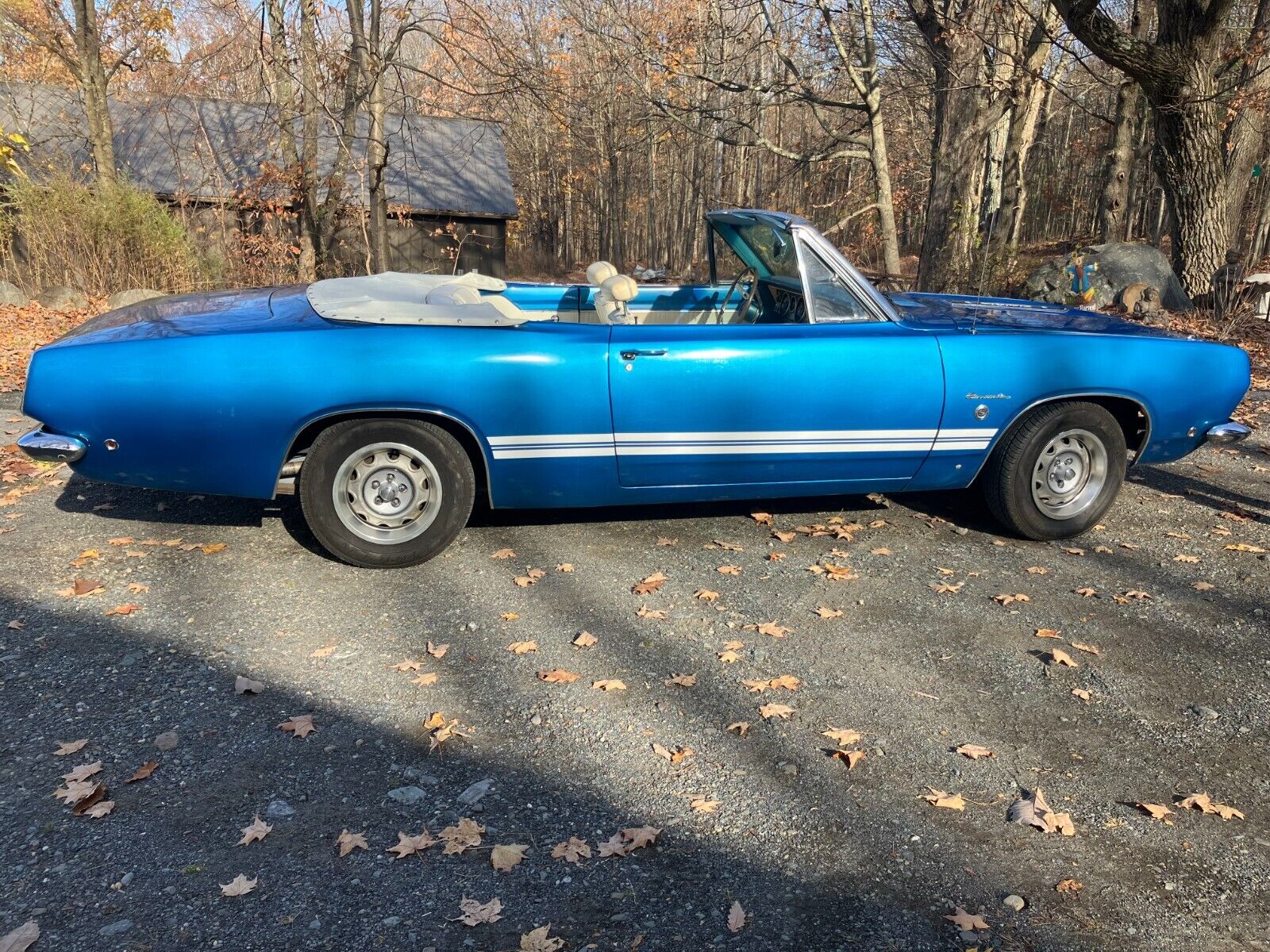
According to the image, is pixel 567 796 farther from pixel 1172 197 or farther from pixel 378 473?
pixel 1172 197

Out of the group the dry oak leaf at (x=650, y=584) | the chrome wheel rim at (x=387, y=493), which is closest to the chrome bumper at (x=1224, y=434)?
the dry oak leaf at (x=650, y=584)

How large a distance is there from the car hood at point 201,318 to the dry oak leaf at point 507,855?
2.59 m

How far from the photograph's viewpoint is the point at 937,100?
1312 centimetres

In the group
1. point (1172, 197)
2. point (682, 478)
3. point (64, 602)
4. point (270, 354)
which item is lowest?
point (64, 602)

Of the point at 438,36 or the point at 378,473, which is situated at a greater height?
the point at 438,36

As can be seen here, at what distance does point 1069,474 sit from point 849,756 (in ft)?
8.80

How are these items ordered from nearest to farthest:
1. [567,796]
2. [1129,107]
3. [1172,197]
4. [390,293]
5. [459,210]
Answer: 1. [567,796]
2. [390,293]
3. [1172,197]
4. [1129,107]
5. [459,210]

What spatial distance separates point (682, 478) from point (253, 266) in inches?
559

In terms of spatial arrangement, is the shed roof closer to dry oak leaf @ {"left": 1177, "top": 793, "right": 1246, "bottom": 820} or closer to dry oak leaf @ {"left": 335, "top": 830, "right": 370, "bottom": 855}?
dry oak leaf @ {"left": 335, "top": 830, "right": 370, "bottom": 855}

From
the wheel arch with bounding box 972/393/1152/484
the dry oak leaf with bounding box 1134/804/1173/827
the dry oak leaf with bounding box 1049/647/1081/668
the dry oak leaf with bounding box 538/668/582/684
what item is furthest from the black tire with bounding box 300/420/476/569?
the dry oak leaf with bounding box 1134/804/1173/827

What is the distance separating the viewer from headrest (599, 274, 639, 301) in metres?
5.05

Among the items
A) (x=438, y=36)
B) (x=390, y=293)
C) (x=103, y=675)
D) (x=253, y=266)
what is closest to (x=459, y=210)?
(x=253, y=266)

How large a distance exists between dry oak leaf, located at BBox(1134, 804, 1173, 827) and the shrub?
14631 millimetres

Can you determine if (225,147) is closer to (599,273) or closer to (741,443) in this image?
(599,273)
